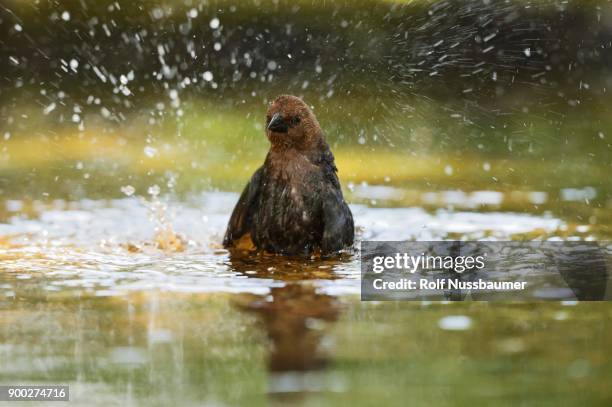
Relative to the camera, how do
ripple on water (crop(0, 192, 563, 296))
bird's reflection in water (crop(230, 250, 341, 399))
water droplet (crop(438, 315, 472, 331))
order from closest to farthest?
bird's reflection in water (crop(230, 250, 341, 399)) → water droplet (crop(438, 315, 472, 331)) → ripple on water (crop(0, 192, 563, 296))

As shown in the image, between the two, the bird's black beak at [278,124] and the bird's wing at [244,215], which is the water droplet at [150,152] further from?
the bird's black beak at [278,124]

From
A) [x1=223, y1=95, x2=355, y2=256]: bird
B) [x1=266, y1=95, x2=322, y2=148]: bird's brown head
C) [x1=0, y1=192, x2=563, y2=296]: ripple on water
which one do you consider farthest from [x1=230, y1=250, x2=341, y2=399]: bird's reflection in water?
[x1=266, y1=95, x2=322, y2=148]: bird's brown head

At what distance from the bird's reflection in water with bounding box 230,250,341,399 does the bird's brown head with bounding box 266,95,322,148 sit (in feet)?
2.50

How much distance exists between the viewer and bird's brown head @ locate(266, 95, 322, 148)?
21.7 feet

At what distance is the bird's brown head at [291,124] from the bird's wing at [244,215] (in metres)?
0.32

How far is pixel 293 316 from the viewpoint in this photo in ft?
15.9

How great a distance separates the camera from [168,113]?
12844mm

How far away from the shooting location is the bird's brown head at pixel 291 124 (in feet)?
21.7

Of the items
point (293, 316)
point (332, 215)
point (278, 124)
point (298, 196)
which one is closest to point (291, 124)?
point (278, 124)

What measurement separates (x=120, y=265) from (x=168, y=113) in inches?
273

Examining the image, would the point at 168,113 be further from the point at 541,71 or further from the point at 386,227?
the point at 386,227

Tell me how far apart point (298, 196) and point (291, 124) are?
0.45 m

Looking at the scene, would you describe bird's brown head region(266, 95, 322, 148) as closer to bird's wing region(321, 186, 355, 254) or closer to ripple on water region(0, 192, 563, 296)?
bird's wing region(321, 186, 355, 254)

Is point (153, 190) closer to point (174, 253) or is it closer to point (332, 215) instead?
point (174, 253)
